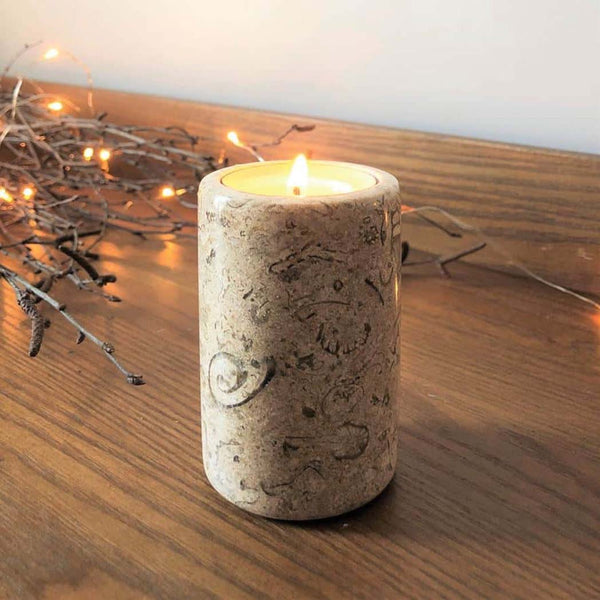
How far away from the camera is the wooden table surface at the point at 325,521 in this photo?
0.38 meters

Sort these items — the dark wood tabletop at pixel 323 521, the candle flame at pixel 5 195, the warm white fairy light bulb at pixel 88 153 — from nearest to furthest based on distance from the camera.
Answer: the dark wood tabletop at pixel 323 521
the candle flame at pixel 5 195
the warm white fairy light bulb at pixel 88 153

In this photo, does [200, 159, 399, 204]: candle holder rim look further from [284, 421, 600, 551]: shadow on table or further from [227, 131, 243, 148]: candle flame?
[227, 131, 243, 148]: candle flame

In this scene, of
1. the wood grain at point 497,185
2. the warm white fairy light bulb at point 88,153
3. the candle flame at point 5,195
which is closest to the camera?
the wood grain at point 497,185

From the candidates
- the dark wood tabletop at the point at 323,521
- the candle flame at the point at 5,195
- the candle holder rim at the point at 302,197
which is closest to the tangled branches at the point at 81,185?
the candle flame at the point at 5,195

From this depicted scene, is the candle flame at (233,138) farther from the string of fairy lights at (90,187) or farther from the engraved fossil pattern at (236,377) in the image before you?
the engraved fossil pattern at (236,377)

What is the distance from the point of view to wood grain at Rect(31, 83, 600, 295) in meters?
0.74

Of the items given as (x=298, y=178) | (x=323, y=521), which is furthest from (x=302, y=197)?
(x=323, y=521)

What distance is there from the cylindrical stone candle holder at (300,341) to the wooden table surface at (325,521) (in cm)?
2

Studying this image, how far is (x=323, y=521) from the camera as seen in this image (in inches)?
16.6

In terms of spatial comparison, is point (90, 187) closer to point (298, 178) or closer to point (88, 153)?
point (88, 153)

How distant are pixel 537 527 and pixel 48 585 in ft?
0.77

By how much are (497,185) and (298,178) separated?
39cm

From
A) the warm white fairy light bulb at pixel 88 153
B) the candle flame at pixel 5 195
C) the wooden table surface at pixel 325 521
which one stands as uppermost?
the warm white fairy light bulb at pixel 88 153

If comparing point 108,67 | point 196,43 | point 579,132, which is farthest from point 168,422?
point 108,67
